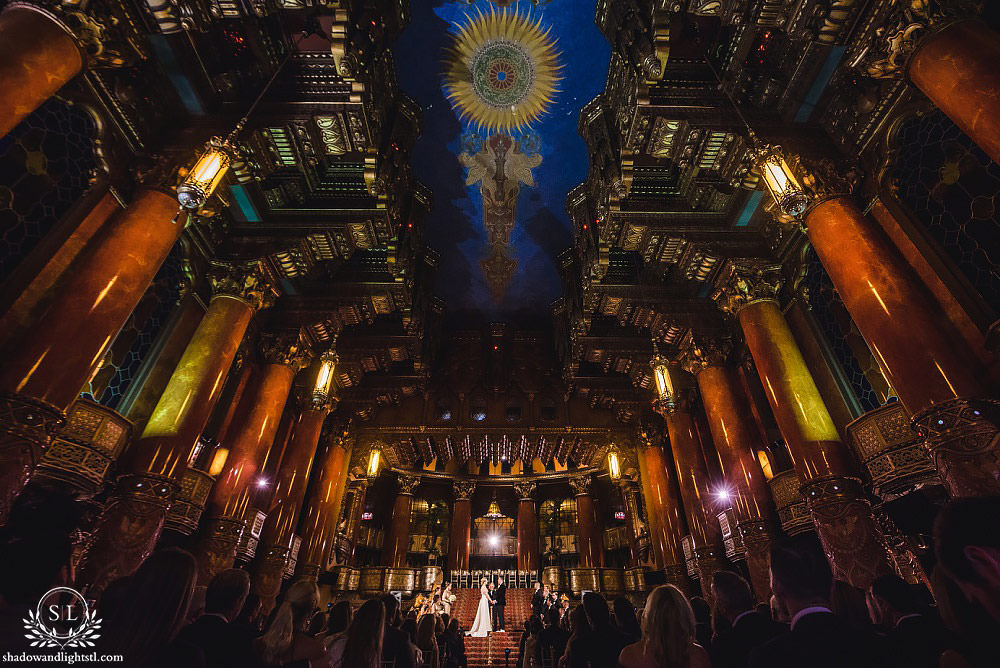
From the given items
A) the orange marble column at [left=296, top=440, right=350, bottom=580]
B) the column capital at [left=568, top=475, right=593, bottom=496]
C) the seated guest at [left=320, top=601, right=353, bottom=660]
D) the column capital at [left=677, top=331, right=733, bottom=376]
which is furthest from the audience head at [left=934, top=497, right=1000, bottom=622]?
the column capital at [left=568, top=475, right=593, bottom=496]

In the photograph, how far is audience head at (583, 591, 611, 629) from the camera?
351 centimetres

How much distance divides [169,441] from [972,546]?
8805 mm

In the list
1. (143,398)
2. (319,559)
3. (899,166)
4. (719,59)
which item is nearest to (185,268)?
(143,398)

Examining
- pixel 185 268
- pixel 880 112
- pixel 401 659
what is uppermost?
pixel 880 112

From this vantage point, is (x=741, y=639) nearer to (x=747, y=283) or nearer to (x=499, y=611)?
(x=747, y=283)

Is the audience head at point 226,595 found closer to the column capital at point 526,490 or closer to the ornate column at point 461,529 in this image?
the ornate column at point 461,529

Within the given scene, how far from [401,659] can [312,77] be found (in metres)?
9.65

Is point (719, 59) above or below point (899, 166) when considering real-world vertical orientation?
above

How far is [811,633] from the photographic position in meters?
2.00

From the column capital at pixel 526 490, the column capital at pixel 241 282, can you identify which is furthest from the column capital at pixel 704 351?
the column capital at pixel 526 490

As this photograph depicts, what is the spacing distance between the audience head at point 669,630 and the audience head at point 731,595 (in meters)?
0.50

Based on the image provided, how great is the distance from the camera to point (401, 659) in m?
4.52

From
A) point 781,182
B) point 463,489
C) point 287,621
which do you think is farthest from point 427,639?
point 463,489

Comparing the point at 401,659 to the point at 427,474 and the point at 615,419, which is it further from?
the point at 427,474
